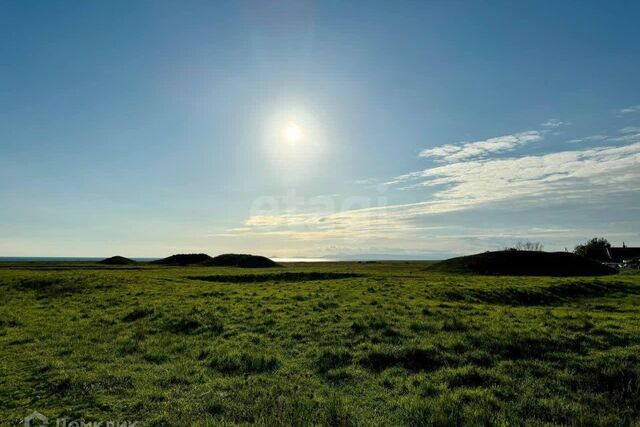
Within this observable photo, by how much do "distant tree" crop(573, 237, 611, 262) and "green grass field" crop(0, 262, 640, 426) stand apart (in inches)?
5903

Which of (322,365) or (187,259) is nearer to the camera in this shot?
(322,365)

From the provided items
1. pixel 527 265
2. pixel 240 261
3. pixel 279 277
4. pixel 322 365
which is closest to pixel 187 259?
pixel 240 261

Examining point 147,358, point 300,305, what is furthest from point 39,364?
point 300,305

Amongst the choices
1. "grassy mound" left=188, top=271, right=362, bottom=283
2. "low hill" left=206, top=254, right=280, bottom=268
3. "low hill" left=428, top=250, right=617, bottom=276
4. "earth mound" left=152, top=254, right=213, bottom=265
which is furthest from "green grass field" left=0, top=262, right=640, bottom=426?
"earth mound" left=152, top=254, right=213, bottom=265

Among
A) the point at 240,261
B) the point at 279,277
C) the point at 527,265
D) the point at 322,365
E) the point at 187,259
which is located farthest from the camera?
the point at 187,259

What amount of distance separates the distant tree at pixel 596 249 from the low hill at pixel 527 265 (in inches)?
3119

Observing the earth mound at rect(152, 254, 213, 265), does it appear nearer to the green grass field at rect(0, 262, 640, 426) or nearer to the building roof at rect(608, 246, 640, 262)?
the green grass field at rect(0, 262, 640, 426)

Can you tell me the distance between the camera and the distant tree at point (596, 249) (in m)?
142

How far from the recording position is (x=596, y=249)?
14475cm

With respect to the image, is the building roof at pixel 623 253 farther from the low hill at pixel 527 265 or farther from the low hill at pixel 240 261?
the low hill at pixel 240 261

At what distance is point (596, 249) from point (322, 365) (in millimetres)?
169289

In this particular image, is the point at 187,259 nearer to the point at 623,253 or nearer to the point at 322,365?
the point at 322,365

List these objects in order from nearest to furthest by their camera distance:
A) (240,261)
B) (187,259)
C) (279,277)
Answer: (279,277), (240,261), (187,259)

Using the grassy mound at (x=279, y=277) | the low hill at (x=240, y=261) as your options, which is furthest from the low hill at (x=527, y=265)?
the low hill at (x=240, y=261)
